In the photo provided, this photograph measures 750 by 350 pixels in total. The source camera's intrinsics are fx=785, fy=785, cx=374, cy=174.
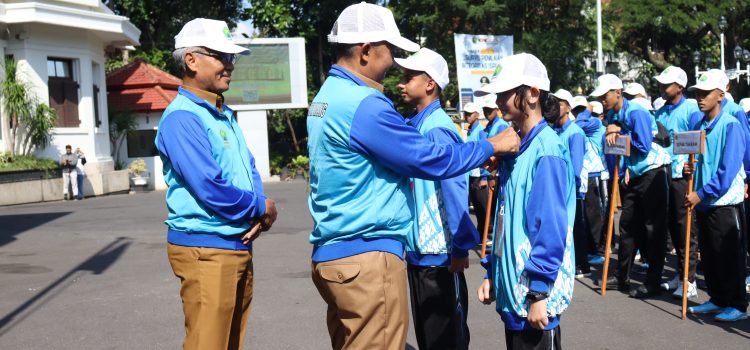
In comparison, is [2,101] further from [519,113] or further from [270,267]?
[519,113]

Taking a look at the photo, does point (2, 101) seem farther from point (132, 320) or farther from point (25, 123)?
point (132, 320)

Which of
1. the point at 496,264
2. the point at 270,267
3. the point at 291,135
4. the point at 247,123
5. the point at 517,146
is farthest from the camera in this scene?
the point at 291,135

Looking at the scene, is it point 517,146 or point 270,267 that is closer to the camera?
point 517,146

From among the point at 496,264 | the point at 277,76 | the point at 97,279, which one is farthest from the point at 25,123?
the point at 496,264

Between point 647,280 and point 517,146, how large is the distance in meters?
4.69

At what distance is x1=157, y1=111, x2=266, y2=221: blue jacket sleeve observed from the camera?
12.1 feet

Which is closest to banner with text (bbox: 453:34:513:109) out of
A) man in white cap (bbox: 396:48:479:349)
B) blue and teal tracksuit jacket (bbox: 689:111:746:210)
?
blue and teal tracksuit jacket (bbox: 689:111:746:210)

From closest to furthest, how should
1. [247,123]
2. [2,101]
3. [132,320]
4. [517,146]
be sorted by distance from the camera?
[517,146] → [132,320] → [2,101] → [247,123]

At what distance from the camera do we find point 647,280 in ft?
24.8

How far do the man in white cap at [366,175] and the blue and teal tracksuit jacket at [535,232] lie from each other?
0.51 feet

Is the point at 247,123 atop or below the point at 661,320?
atop

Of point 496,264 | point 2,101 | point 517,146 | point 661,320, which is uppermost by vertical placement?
point 2,101

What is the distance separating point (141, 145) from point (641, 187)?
2266cm

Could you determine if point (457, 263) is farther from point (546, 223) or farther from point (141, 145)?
point (141, 145)
